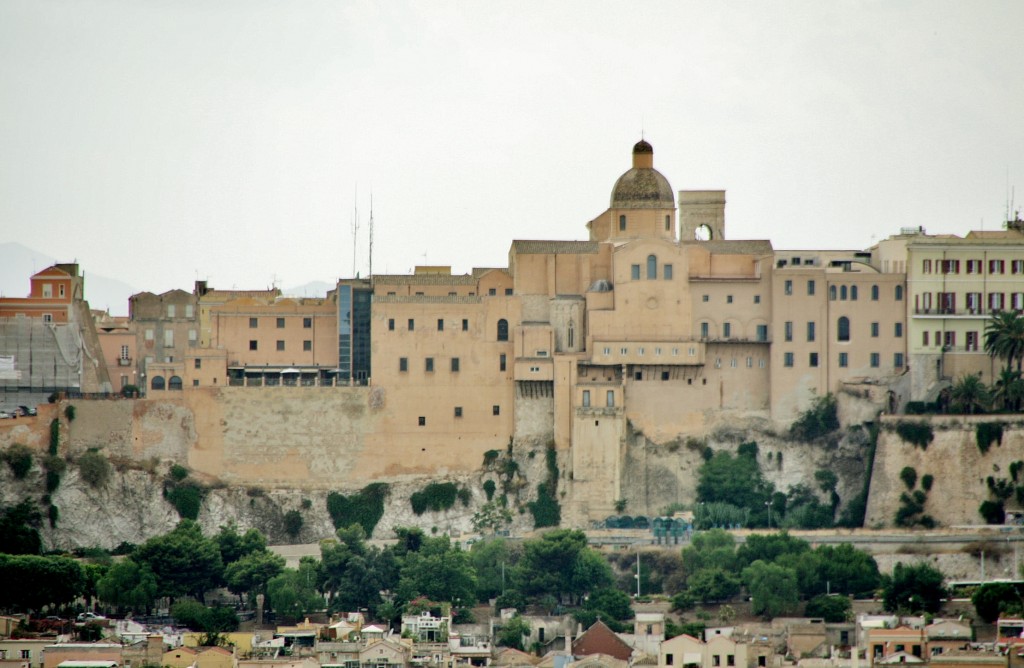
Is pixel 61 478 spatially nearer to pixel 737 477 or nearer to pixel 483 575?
pixel 483 575

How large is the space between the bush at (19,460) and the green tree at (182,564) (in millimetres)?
6704

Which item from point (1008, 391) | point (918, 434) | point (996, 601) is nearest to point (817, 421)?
point (918, 434)

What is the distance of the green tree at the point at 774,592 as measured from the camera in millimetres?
70562

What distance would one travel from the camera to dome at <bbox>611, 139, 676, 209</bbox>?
269 ft

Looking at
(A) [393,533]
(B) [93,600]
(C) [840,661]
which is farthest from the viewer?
(A) [393,533]

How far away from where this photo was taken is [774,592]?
70812 mm

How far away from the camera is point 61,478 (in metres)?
79.0

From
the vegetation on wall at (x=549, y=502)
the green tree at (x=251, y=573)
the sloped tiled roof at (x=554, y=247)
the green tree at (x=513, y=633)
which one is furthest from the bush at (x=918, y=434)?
the green tree at (x=251, y=573)

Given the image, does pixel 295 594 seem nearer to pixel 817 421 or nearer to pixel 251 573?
pixel 251 573

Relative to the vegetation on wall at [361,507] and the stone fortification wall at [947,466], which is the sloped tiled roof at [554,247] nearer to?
the vegetation on wall at [361,507]

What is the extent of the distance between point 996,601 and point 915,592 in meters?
2.95

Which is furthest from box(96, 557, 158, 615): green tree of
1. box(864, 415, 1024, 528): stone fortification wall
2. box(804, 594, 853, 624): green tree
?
box(864, 415, 1024, 528): stone fortification wall

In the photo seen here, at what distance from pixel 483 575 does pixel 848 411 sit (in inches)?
519

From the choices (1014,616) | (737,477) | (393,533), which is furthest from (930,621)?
(393,533)
